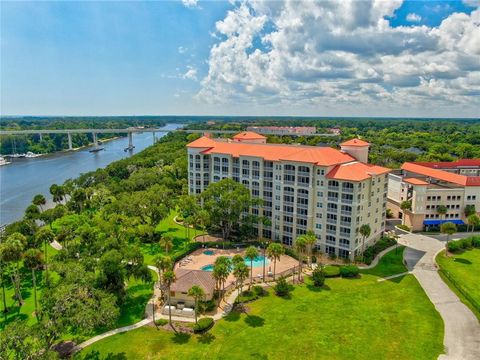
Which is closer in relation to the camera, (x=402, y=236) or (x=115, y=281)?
(x=115, y=281)

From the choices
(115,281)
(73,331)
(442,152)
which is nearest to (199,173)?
(115,281)

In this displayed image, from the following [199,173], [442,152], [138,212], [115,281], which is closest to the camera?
[115,281]

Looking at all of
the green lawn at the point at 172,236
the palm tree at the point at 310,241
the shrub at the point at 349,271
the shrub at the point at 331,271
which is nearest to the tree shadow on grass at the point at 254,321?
the palm tree at the point at 310,241

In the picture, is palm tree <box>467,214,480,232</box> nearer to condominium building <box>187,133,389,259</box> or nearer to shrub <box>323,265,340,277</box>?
condominium building <box>187,133,389,259</box>

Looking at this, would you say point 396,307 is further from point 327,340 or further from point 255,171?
point 255,171

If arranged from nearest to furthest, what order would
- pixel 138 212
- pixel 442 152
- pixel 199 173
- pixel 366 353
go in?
pixel 366 353
pixel 138 212
pixel 199 173
pixel 442 152

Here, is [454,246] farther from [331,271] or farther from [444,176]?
[331,271]

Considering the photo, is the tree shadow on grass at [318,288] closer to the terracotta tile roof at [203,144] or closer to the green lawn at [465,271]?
the green lawn at [465,271]
